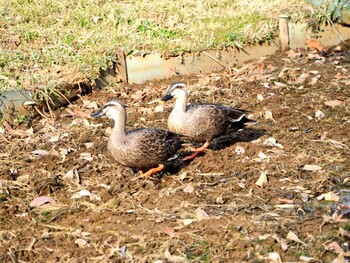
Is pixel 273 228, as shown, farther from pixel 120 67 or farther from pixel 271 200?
pixel 120 67

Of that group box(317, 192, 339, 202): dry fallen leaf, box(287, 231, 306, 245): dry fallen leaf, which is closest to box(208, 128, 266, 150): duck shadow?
box(317, 192, 339, 202): dry fallen leaf

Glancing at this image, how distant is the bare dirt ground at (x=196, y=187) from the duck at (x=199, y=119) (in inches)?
8.3

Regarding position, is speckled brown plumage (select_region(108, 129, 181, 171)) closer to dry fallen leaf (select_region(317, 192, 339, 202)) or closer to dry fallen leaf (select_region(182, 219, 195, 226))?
dry fallen leaf (select_region(182, 219, 195, 226))

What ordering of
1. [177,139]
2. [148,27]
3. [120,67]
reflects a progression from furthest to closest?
[148,27] → [120,67] → [177,139]

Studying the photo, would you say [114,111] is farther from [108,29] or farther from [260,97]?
[108,29]

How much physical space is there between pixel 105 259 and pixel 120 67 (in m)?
4.57

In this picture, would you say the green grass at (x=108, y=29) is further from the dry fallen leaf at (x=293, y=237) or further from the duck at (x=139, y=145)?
the dry fallen leaf at (x=293, y=237)

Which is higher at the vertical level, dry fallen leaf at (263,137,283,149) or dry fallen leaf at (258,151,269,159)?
dry fallen leaf at (258,151,269,159)

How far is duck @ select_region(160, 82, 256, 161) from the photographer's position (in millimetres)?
6859

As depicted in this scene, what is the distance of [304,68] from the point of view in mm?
9352

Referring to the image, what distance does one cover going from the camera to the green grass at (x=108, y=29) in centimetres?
897

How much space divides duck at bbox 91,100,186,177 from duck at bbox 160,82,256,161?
1.34 ft

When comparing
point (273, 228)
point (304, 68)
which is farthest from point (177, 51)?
point (273, 228)

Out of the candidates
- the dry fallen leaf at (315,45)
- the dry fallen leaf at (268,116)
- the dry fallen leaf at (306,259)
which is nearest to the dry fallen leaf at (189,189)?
the dry fallen leaf at (306,259)
